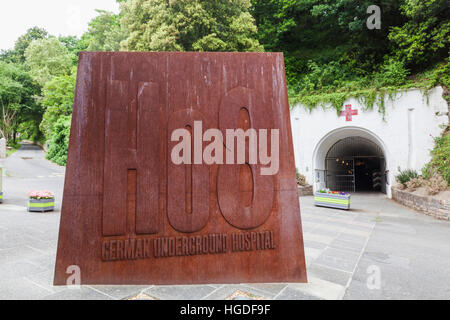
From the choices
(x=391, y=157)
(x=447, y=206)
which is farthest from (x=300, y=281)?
(x=391, y=157)

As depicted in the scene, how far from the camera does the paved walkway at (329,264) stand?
3.26 m

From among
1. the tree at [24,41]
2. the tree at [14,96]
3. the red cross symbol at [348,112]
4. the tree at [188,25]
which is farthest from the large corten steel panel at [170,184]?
the tree at [24,41]

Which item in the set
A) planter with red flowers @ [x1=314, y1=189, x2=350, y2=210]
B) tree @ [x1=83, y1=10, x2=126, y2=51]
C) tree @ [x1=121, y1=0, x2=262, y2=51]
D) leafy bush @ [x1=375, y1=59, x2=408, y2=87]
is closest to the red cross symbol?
leafy bush @ [x1=375, y1=59, x2=408, y2=87]

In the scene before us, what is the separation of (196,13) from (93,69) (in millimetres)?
12833

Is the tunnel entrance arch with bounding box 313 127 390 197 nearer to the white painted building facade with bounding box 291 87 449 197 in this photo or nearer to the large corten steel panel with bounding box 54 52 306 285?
the white painted building facade with bounding box 291 87 449 197

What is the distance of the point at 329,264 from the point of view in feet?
14.4

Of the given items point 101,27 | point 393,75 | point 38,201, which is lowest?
point 38,201

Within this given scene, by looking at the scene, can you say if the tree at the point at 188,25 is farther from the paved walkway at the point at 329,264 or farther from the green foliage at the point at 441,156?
the green foliage at the point at 441,156

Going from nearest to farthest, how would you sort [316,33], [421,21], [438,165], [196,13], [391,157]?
[438,165]
[421,21]
[391,157]
[196,13]
[316,33]

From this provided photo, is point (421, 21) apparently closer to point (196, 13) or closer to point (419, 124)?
point (419, 124)

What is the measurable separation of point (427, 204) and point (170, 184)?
1072 cm

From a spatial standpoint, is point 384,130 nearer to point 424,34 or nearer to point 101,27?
point 424,34

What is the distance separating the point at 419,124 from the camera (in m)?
12.6

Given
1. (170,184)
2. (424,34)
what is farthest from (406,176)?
(170,184)
